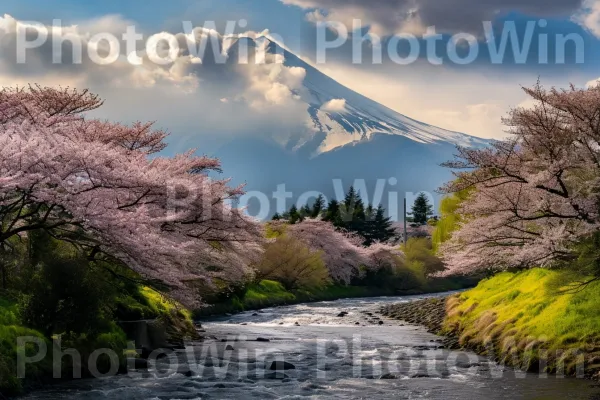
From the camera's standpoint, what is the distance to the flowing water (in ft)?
50.1

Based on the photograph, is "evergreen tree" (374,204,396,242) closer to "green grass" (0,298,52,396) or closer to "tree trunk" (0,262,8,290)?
"tree trunk" (0,262,8,290)

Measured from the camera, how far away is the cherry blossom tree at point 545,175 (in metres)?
18.1

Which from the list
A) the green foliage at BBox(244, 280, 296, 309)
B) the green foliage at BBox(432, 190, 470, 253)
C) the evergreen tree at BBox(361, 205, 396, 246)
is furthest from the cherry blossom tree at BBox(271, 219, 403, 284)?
the green foliage at BBox(432, 190, 470, 253)

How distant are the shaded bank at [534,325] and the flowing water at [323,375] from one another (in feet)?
2.63

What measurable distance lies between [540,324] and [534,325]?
0.34m

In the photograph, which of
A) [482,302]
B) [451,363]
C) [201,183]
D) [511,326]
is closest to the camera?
[451,363]

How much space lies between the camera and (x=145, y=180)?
17.2m

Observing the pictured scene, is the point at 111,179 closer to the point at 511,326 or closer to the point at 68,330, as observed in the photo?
the point at 68,330

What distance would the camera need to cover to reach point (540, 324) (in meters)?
20.0

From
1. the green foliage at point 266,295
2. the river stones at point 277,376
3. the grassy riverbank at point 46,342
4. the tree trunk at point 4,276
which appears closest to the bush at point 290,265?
the green foliage at point 266,295

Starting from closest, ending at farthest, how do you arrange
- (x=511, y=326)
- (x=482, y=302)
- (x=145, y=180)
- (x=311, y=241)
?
(x=145, y=180) < (x=511, y=326) < (x=482, y=302) < (x=311, y=241)

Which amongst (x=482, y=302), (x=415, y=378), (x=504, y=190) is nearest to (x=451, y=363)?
(x=415, y=378)

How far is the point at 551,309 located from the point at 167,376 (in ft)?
41.0

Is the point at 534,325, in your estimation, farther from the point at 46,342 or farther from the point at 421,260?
the point at 421,260
